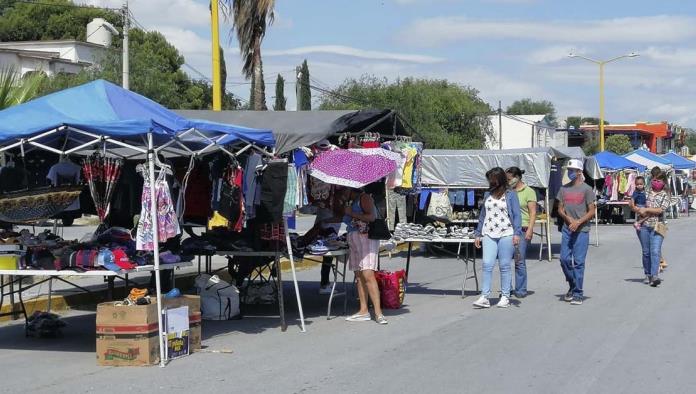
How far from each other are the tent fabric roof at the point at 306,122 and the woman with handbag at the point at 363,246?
0.99 metres

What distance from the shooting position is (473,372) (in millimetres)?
8453

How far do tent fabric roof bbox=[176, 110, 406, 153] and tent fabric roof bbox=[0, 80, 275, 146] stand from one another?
3.33ft

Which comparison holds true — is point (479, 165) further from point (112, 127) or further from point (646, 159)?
point (646, 159)

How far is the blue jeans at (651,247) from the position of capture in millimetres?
14992

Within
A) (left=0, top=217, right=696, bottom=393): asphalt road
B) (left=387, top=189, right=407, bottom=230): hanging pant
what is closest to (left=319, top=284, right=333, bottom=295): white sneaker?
(left=0, top=217, right=696, bottom=393): asphalt road

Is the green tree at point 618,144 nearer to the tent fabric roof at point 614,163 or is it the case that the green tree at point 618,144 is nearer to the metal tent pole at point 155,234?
the tent fabric roof at point 614,163

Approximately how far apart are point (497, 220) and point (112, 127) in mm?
5711

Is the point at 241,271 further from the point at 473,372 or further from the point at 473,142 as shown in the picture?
the point at 473,142

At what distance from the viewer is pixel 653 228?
49.5ft

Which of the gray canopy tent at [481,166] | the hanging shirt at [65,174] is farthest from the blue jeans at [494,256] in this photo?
the gray canopy tent at [481,166]

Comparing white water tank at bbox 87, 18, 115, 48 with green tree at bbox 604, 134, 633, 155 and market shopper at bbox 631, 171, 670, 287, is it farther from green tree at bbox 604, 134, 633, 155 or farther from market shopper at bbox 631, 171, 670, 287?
market shopper at bbox 631, 171, 670, 287

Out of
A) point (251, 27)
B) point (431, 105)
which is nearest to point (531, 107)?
point (431, 105)

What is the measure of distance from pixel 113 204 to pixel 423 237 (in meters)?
5.07

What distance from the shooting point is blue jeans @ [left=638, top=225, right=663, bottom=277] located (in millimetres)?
14992
